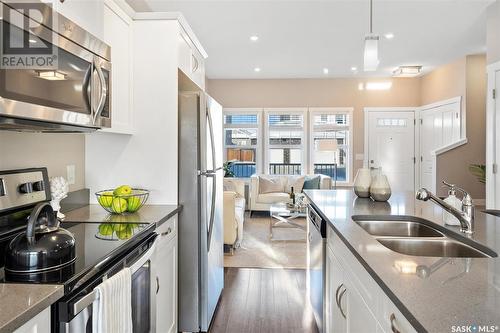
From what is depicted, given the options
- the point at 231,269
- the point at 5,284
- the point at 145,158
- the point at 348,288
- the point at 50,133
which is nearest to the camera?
the point at 5,284

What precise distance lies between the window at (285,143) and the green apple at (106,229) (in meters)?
5.93

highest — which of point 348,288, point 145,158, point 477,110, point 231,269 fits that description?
point 477,110

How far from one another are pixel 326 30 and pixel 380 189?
2920mm

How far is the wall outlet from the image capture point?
2.05 meters

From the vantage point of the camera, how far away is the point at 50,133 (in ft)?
6.13

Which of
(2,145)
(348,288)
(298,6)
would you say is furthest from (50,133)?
(298,6)

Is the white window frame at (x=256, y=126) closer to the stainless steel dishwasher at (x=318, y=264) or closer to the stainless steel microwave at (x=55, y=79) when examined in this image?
the stainless steel dishwasher at (x=318, y=264)

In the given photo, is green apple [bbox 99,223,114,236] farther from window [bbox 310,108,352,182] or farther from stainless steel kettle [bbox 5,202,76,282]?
window [bbox 310,108,352,182]

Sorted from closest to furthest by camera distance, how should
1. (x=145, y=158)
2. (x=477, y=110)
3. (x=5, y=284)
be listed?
(x=5, y=284) < (x=145, y=158) < (x=477, y=110)

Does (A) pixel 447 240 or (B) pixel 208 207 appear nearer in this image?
(A) pixel 447 240

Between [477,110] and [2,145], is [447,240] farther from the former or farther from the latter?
[477,110]

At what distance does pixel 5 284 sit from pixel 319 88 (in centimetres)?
710

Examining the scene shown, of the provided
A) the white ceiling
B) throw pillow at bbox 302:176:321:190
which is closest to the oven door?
the white ceiling

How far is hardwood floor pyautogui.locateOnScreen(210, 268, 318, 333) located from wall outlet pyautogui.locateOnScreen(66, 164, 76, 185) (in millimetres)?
1409
